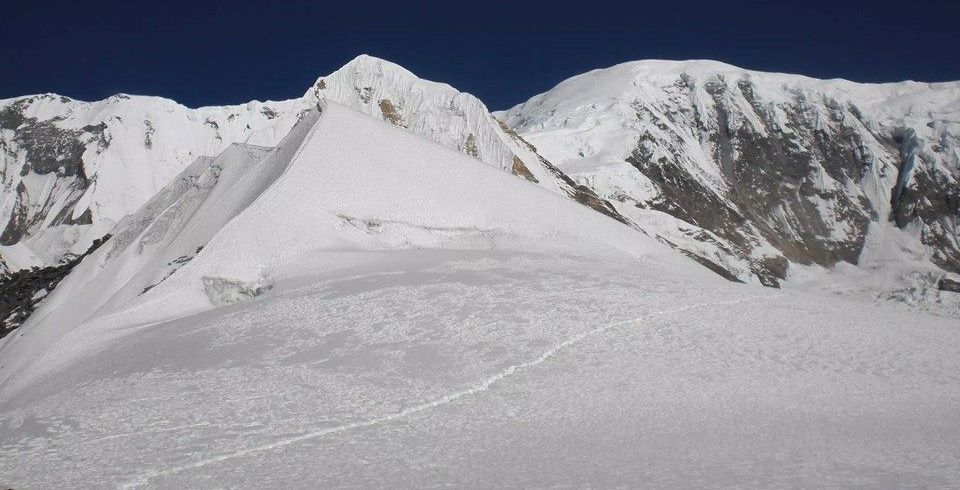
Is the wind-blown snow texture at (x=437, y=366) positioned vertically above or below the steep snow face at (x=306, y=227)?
below

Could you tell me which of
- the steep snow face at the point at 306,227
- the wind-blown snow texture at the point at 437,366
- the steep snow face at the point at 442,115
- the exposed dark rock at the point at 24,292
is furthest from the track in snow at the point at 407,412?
the steep snow face at the point at 442,115

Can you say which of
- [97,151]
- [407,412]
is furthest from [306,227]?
[97,151]

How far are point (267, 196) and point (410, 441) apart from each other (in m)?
16.8

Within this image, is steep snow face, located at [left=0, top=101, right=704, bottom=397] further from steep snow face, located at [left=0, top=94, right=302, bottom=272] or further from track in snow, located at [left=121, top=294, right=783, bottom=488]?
steep snow face, located at [left=0, top=94, right=302, bottom=272]

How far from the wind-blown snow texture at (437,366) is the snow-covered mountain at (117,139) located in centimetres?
7174

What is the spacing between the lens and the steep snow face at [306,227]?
21.8 meters

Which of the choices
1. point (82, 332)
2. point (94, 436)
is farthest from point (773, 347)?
point (82, 332)

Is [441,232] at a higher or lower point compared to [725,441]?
higher

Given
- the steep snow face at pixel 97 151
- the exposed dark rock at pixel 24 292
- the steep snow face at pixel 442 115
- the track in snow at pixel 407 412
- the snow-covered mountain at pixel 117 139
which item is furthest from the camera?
the steep snow face at pixel 97 151

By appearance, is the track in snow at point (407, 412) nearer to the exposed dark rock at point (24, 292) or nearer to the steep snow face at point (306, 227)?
the steep snow face at point (306, 227)

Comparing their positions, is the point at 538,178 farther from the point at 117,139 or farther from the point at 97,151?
the point at 97,151

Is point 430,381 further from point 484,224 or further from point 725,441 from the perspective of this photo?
point 484,224

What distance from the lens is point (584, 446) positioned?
9867mm

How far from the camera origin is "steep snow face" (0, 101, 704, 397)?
2178cm
